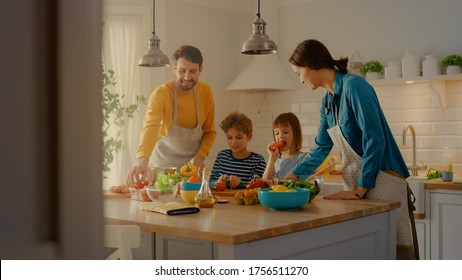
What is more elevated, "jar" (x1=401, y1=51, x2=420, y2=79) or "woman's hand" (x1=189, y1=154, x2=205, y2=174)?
"jar" (x1=401, y1=51, x2=420, y2=79)

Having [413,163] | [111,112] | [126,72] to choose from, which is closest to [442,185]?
[413,163]

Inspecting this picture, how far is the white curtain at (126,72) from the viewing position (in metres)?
4.16

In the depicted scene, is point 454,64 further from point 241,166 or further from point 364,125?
point 364,125

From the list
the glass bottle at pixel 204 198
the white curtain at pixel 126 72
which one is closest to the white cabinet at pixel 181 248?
the glass bottle at pixel 204 198

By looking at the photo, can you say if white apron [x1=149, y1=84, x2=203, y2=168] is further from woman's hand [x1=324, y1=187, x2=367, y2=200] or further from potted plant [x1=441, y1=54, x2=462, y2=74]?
potted plant [x1=441, y1=54, x2=462, y2=74]

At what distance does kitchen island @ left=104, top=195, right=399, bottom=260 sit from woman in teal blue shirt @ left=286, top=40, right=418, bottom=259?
0.42 feet

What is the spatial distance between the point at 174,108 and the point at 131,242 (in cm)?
178

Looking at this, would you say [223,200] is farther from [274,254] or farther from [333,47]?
[333,47]

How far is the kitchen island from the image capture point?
1542 mm

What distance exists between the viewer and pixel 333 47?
4.44 m

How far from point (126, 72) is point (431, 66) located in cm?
221

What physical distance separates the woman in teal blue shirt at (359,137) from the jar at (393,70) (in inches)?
64.0

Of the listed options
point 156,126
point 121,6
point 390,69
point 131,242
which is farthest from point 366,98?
point 121,6

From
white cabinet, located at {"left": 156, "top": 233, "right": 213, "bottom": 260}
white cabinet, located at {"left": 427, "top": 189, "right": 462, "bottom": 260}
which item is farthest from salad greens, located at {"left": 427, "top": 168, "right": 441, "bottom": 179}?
white cabinet, located at {"left": 156, "top": 233, "right": 213, "bottom": 260}
